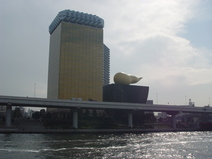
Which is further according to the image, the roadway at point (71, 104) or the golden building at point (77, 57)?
the golden building at point (77, 57)

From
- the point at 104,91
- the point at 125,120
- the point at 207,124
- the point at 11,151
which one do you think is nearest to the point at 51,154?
the point at 11,151

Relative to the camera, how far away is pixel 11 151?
39719 mm

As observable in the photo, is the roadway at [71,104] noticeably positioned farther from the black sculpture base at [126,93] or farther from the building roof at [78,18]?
the building roof at [78,18]

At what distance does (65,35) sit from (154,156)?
115 m

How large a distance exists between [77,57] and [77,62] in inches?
108

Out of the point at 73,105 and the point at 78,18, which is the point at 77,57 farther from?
the point at 73,105

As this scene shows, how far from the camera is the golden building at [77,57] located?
141125 millimetres

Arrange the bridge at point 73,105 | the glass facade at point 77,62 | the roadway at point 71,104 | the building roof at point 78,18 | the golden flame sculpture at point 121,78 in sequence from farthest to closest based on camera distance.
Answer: the building roof at point 78,18 < the glass facade at point 77,62 < the golden flame sculpture at point 121,78 < the roadway at point 71,104 < the bridge at point 73,105

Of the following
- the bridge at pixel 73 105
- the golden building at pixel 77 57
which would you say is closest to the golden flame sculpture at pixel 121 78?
the golden building at pixel 77 57

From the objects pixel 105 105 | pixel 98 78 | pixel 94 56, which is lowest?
pixel 105 105

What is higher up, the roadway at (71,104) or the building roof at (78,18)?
the building roof at (78,18)

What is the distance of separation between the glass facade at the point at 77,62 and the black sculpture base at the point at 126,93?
1323cm

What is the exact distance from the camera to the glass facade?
140750 millimetres

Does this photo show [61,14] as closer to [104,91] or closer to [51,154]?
[104,91]
